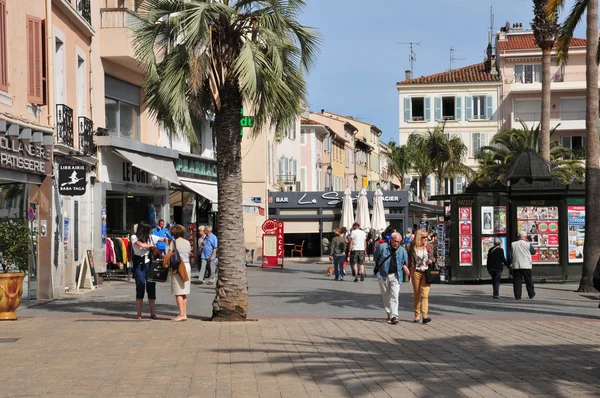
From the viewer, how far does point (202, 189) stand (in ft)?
111

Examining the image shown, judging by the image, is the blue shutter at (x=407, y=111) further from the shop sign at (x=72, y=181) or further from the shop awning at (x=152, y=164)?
the shop sign at (x=72, y=181)

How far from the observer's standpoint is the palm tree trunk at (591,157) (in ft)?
78.4

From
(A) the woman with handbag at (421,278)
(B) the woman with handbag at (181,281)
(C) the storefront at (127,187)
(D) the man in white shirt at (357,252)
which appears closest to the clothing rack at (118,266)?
(C) the storefront at (127,187)

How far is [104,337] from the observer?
552 inches

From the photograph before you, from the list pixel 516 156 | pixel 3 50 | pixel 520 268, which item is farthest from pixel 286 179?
pixel 3 50

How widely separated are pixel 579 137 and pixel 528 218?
135 feet

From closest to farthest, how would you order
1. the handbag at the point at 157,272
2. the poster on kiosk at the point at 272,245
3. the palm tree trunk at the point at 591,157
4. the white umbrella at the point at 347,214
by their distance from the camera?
1. the handbag at the point at 157,272
2. the palm tree trunk at the point at 591,157
3. the poster on kiosk at the point at 272,245
4. the white umbrella at the point at 347,214

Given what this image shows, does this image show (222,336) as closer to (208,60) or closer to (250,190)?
(208,60)

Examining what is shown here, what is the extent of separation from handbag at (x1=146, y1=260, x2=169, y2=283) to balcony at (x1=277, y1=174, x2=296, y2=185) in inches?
1566

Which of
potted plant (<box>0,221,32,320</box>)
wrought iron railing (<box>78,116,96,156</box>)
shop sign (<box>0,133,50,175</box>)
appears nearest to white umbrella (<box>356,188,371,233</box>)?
wrought iron railing (<box>78,116,96,156</box>)

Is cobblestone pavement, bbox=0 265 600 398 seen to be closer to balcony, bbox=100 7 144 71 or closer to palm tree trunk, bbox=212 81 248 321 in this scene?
palm tree trunk, bbox=212 81 248 321

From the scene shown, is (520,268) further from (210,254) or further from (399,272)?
(210,254)

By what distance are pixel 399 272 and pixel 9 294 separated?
265 inches

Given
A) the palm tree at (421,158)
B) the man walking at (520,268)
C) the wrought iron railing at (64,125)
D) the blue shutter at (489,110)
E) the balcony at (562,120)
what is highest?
the blue shutter at (489,110)
